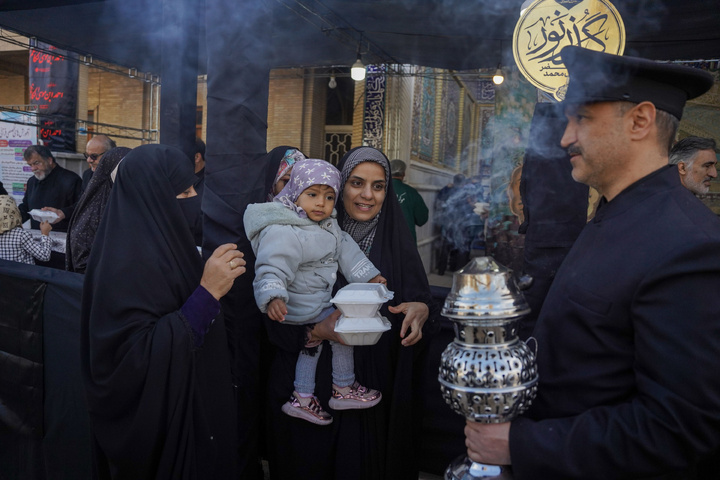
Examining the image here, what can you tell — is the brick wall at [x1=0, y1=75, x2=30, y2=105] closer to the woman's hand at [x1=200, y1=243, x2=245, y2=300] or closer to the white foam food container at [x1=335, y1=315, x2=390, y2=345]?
the woman's hand at [x1=200, y1=243, x2=245, y2=300]

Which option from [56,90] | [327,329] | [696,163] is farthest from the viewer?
[56,90]

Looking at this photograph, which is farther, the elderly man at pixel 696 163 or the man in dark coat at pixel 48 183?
the man in dark coat at pixel 48 183

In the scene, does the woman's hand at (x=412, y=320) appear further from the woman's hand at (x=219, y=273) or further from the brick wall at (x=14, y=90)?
the brick wall at (x=14, y=90)

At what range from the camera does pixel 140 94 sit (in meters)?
15.3

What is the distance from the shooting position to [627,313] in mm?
1222

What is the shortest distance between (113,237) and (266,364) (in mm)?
1086

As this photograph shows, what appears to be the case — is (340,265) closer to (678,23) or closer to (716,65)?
(678,23)

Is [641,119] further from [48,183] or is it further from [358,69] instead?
[358,69]

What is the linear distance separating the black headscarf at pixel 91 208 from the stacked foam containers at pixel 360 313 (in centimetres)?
221

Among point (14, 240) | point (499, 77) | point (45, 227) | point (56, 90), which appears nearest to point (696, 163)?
point (499, 77)

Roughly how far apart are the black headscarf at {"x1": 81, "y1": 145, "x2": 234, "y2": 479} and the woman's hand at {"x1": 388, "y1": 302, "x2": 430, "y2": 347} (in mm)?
868

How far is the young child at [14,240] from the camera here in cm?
407

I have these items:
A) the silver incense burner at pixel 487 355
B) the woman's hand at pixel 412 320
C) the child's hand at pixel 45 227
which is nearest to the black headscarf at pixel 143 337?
the woman's hand at pixel 412 320

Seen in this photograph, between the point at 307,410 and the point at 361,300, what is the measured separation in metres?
0.67
